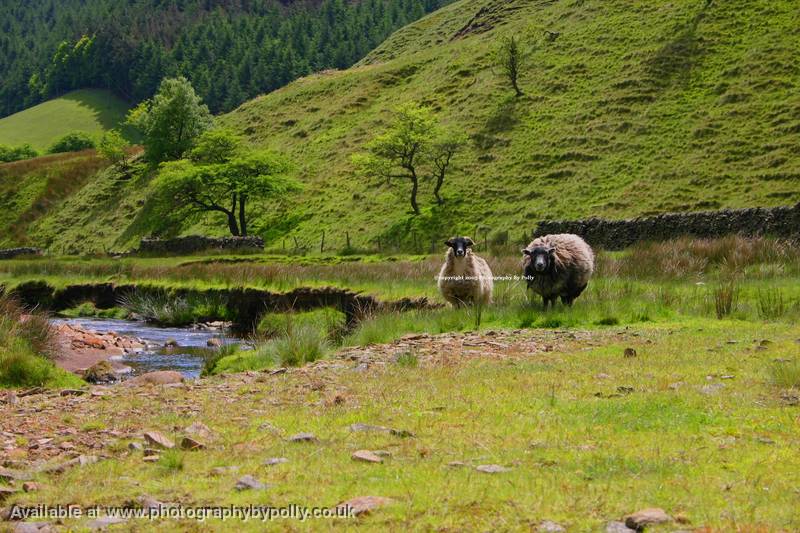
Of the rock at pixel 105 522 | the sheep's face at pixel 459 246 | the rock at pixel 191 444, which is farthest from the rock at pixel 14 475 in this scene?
the sheep's face at pixel 459 246

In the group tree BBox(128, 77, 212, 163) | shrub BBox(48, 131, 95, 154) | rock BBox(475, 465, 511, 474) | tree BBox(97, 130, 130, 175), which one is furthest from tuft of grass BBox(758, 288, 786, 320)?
shrub BBox(48, 131, 95, 154)

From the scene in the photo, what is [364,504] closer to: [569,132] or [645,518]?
[645,518]

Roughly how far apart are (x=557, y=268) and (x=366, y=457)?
35.2 ft

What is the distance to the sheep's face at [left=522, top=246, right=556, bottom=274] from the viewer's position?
1516cm

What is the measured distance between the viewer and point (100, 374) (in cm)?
1451

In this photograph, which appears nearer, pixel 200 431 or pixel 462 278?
pixel 200 431

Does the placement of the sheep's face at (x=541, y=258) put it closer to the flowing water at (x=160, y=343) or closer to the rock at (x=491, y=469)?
the flowing water at (x=160, y=343)

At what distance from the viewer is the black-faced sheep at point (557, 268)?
15.5 meters

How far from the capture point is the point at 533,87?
6328cm

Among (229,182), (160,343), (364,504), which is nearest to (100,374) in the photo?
(160,343)

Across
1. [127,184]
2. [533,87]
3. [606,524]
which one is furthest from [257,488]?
[127,184]

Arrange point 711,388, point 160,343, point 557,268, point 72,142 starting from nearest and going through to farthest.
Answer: point 711,388, point 557,268, point 160,343, point 72,142

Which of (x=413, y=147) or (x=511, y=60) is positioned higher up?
(x=511, y=60)

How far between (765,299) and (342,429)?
34.0 ft
